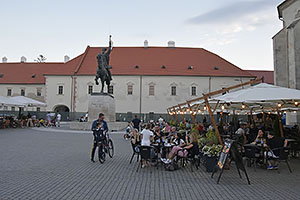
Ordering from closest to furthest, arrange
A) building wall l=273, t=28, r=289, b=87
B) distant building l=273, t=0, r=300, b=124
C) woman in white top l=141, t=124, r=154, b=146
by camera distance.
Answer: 1. woman in white top l=141, t=124, r=154, b=146
2. distant building l=273, t=0, r=300, b=124
3. building wall l=273, t=28, r=289, b=87

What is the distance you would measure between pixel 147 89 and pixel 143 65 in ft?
16.6

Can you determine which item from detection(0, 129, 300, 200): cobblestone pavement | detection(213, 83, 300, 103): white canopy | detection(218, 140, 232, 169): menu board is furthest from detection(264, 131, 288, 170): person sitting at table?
detection(218, 140, 232, 169): menu board

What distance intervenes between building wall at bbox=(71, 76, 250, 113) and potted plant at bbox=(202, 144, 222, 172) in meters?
37.2

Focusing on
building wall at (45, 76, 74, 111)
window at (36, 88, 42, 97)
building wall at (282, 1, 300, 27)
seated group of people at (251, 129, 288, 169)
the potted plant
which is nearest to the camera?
the potted plant

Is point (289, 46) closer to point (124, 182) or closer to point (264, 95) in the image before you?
point (264, 95)

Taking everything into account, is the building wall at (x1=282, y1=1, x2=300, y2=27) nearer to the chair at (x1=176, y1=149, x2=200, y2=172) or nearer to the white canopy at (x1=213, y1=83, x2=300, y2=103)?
the white canopy at (x1=213, y1=83, x2=300, y2=103)

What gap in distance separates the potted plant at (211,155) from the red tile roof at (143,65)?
125ft

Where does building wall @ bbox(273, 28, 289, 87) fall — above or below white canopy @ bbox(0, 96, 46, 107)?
above

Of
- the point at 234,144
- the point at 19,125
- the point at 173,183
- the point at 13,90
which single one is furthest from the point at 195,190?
the point at 13,90

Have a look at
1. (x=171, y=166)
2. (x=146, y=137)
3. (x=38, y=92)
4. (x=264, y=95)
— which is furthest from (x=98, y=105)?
(x=38, y=92)

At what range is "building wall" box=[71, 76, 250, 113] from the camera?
45.4 meters

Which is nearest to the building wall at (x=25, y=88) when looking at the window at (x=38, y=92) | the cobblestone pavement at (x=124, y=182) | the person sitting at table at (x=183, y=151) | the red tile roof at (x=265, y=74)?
the window at (x=38, y=92)

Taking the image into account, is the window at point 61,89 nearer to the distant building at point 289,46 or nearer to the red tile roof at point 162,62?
the red tile roof at point 162,62

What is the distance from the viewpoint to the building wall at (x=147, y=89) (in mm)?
45375
